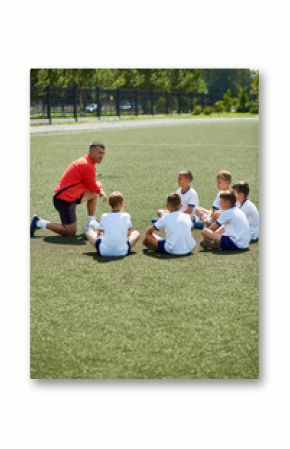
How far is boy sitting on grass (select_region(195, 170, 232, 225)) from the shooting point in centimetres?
808

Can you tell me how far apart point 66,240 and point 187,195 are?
126 cm

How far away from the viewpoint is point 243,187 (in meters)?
7.79

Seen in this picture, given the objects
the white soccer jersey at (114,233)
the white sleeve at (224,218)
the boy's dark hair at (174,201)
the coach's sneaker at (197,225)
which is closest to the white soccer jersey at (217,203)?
the white sleeve at (224,218)

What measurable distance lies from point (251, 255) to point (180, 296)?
Answer: 84cm

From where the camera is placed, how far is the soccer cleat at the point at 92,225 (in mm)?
8094

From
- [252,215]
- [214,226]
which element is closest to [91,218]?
[214,226]

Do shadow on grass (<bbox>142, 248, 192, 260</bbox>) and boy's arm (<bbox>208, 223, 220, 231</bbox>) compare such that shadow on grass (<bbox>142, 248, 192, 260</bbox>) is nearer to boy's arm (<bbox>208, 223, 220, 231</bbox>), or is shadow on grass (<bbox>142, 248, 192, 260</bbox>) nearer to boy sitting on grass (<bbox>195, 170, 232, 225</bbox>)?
boy's arm (<bbox>208, 223, 220, 231</bbox>)

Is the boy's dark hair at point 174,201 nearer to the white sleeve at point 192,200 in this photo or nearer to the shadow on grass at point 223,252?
the white sleeve at point 192,200

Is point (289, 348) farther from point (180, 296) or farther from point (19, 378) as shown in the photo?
point (19, 378)

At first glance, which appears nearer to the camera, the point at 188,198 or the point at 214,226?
the point at 214,226

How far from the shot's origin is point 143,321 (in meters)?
6.92

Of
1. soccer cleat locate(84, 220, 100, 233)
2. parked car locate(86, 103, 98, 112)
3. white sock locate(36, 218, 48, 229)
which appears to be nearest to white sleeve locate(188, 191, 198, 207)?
soccer cleat locate(84, 220, 100, 233)

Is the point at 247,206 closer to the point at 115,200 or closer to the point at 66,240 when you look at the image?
the point at 115,200
